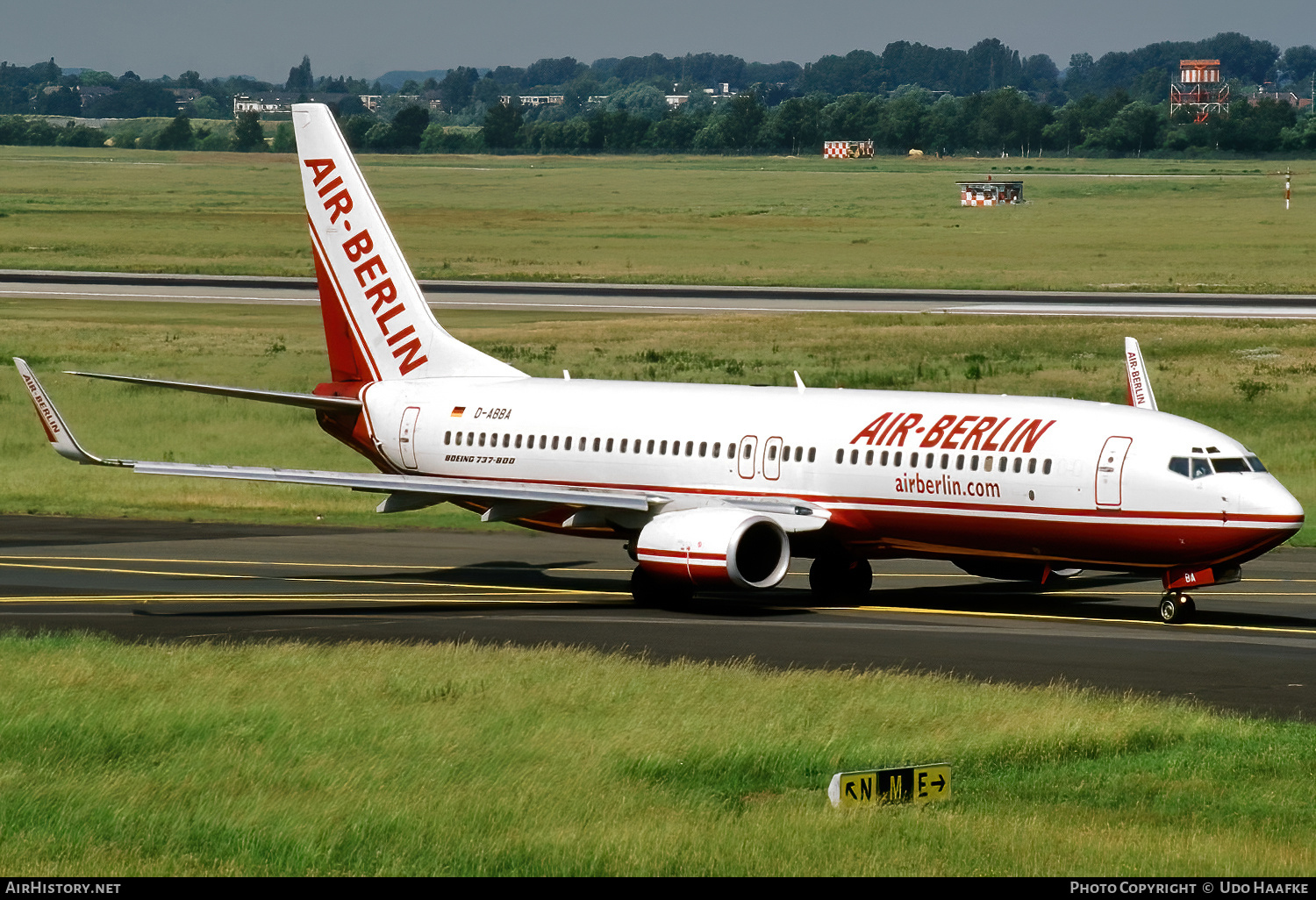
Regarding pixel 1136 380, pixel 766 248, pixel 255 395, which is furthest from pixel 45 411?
pixel 766 248

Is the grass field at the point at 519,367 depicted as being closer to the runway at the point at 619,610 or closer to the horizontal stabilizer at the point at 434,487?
the runway at the point at 619,610

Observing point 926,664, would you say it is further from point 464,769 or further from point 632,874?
point 632,874

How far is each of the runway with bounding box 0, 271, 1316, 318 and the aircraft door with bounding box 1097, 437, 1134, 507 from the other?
212 ft

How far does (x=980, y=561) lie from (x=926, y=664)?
7711mm

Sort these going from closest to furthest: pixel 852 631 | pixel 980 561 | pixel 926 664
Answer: pixel 926 664 < pixel 852 631 < pixel 980 561

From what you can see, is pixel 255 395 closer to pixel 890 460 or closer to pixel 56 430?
pixel 56 430

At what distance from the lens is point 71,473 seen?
6309 centimetres

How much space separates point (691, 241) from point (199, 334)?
7823 centimetres

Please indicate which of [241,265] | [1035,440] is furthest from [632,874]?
[241,265]

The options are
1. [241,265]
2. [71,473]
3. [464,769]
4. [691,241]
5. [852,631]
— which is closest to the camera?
[464,769]

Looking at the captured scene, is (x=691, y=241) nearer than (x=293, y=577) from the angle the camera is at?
No

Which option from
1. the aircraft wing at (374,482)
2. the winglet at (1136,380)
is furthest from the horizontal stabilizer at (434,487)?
the winglet at (1136,380)

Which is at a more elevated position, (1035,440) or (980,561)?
(1035,440)

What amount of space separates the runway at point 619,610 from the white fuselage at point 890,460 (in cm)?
177
